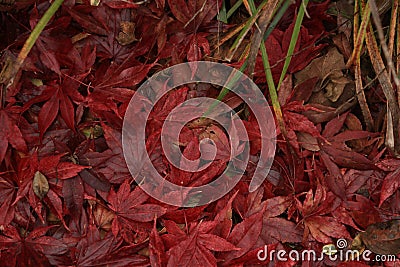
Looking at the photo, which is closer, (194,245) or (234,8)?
(194,245)

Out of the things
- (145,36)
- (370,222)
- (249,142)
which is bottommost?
(370,222)

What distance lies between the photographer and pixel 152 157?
0.78 m

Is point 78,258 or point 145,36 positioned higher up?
point 145,36

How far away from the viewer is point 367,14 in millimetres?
791

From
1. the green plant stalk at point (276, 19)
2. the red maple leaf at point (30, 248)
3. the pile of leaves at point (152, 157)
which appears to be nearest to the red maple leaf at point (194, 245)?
the pile of leaves at point (152, 157)

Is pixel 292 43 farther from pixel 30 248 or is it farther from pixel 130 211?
pixel 30 248

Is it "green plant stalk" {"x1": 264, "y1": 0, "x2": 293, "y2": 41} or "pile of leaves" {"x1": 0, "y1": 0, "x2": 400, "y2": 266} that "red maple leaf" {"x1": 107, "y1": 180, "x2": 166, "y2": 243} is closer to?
"pile of leaves" {"x1": 0, "y1": 0, "x2": 400, "y2": 266}

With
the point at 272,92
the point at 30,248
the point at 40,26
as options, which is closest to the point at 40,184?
the point at 30,248

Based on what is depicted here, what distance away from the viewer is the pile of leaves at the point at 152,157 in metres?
0.76

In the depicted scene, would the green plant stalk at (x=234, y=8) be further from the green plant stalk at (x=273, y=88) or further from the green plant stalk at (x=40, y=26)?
the green plant stalk at (x=40, y=26)

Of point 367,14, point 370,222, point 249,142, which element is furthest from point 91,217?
point 367,14

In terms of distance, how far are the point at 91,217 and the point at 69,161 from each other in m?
0.10

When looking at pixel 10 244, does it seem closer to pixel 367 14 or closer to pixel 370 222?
pixel 370 222

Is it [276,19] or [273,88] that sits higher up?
[276,19]
